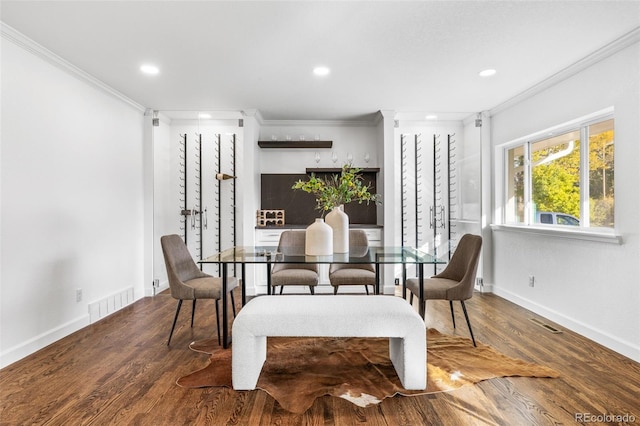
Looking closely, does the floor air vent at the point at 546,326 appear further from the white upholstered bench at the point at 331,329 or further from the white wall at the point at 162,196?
the white wall at the point at 162,196

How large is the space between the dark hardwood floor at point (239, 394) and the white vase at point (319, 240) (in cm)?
117

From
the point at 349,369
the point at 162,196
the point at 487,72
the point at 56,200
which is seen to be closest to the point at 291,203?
the point at 162,196

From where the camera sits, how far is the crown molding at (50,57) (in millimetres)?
2580

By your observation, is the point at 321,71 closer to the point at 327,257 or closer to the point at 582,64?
the point at 327,257

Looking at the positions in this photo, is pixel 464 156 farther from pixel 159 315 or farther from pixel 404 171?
pixel 159 315

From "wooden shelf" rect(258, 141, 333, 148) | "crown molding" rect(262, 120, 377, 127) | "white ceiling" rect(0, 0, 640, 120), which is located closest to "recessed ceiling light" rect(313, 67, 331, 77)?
"white ceiling" rect(0, 0, 640, 120)

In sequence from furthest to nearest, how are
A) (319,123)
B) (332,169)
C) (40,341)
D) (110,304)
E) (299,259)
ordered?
1. (319,123)
2. (332,169)
3. (110,304)
4. (40,341)
5. (299,259)

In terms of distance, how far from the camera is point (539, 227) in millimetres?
3887

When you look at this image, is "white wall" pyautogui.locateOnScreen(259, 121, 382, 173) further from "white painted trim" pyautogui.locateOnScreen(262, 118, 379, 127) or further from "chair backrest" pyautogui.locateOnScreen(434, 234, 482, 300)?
"chair backrest" pyautogui.locateOnScreen(434, 234, 482, 300)

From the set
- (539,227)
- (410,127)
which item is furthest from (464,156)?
(539,227)

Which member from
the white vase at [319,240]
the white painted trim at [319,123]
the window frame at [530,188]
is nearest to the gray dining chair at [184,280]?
the white vase at [319,240]

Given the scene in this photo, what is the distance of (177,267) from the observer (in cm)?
315

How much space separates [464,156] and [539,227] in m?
1.51

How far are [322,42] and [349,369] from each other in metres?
2.44
